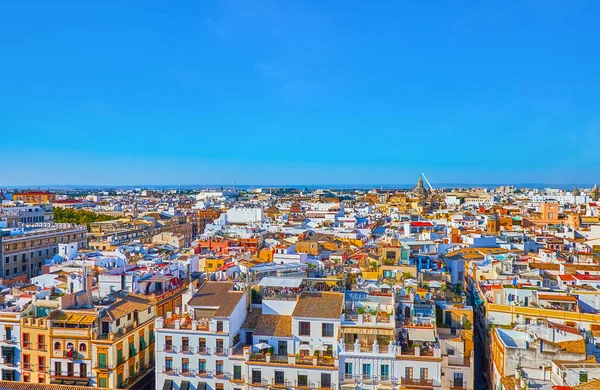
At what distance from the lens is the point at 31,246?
224 feet

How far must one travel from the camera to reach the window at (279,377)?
89.0 feet

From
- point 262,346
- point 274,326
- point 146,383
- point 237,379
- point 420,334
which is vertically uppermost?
point 274,326

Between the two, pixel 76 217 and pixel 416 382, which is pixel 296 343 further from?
pixel 76 217

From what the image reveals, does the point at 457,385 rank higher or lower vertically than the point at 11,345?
lower

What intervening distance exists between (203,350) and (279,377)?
15.8 feet

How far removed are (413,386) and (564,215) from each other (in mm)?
99984

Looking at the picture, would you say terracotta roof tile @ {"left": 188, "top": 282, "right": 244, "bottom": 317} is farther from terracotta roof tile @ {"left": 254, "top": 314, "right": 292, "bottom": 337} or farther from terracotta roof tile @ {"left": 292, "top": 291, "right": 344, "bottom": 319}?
terracotta roof tile @ {"left": 292, "top": 291, "right": 344, "bottom": 319}

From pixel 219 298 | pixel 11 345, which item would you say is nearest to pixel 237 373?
pixel 219 298

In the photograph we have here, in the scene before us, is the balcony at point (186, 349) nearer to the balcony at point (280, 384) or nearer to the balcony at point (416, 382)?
the balcony at point (280, 384)

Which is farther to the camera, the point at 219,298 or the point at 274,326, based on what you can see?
the point at 219,298

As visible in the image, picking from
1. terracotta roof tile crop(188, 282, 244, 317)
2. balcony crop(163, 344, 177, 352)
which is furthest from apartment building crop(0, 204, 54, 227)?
balcony crop(163, 344, 177, 352)

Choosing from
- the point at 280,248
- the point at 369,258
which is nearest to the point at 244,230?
the point at 280,248

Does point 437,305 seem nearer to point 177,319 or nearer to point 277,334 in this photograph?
point 277,334

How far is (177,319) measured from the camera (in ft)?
98.3
